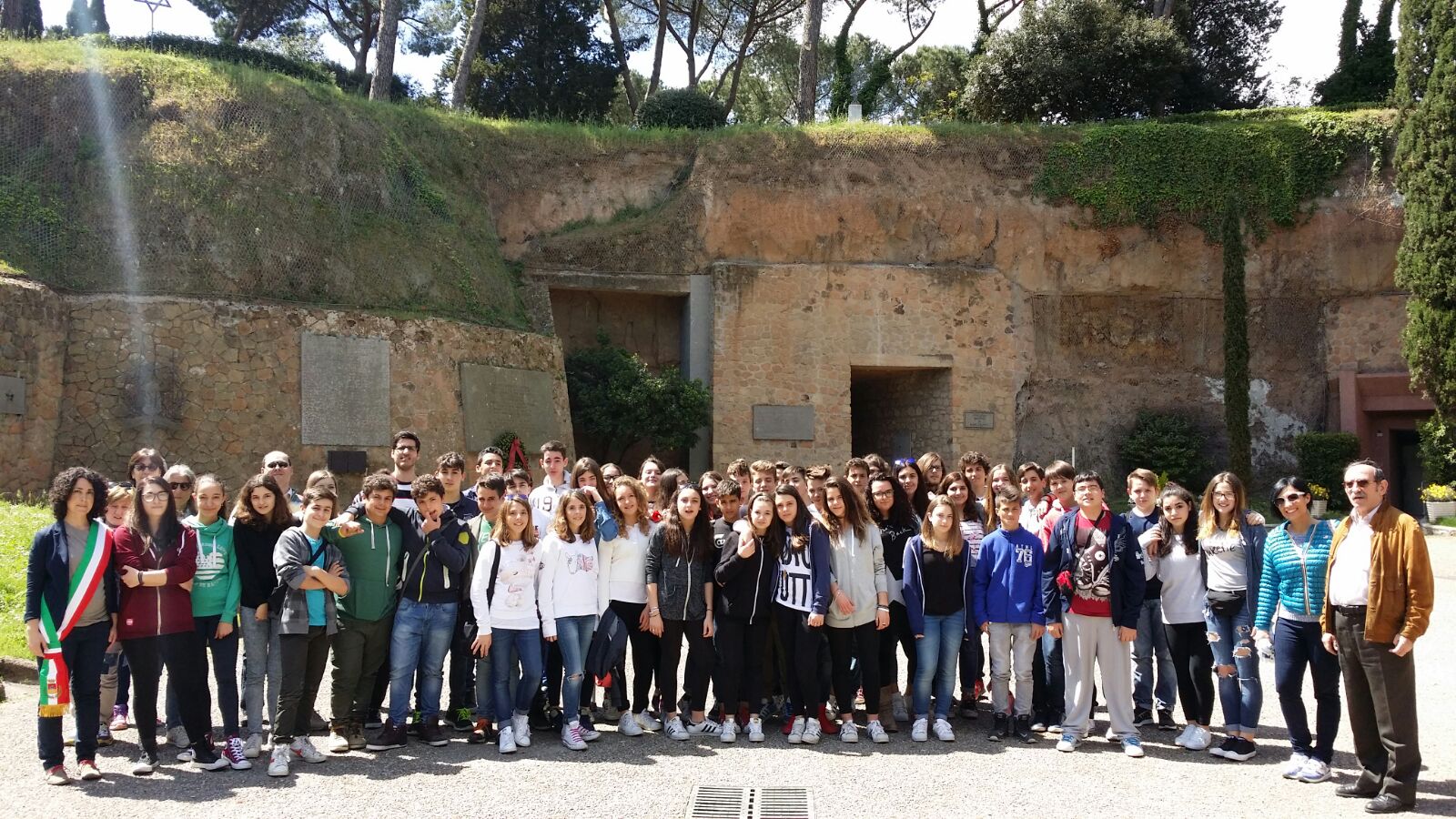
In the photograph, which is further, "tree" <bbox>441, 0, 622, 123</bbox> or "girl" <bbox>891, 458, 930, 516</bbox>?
"tree" <bbox>441, 0, 622, 123</bbox>

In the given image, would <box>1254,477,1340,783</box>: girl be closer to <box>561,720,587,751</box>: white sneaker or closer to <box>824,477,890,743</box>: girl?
<box>824,477,890,743</box>: girl

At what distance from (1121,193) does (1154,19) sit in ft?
21.0

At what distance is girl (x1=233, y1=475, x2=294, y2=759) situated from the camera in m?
6.38

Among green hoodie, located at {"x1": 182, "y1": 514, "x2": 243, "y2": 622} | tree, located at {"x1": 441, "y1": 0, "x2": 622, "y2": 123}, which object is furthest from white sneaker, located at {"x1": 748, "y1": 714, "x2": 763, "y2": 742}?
tree, located at {"x1": 441, "y1": 0, "x2": 622, "y2": 123}

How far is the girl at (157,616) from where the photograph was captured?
6.08 metres

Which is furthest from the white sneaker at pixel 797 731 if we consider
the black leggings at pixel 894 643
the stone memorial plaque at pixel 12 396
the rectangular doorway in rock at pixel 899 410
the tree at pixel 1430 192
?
the tree at pixel 1430 192

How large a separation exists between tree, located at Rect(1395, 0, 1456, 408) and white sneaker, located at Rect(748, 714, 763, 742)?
1614 cm

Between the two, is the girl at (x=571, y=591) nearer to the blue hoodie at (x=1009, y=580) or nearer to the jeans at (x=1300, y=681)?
the blue hoodie at (x=1009, y=580)

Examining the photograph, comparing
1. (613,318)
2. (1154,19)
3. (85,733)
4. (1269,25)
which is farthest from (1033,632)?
(1269,25)

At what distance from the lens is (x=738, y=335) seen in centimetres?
2070

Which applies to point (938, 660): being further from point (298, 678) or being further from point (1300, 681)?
point (298, 678)

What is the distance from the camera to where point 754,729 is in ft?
22.8

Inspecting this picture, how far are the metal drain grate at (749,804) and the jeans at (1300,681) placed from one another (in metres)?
2.61

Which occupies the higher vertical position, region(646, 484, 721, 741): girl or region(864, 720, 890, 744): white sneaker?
region(646, 484, 721, 741): girl
